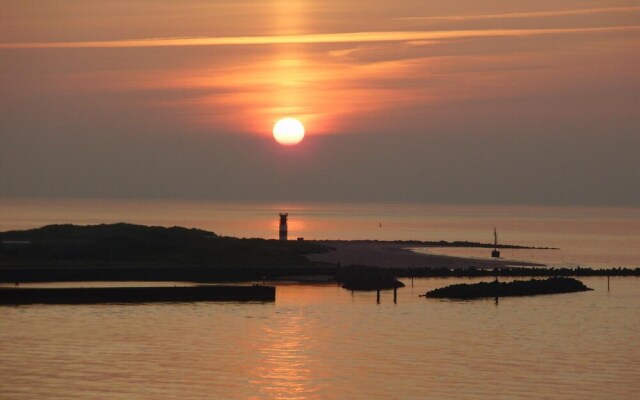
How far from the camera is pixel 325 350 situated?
61.8 meters

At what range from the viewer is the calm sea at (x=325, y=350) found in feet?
161

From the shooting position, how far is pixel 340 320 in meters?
76.1

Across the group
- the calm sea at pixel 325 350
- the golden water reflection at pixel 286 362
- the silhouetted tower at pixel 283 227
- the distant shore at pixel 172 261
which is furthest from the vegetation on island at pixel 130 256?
the silhouetted tower at pixel 283 227

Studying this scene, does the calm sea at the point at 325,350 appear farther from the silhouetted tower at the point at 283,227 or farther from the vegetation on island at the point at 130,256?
the silhouetted tower at the point at 283,227

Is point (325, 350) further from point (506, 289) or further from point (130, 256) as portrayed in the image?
point (130, 256)

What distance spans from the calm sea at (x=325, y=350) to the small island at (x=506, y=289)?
7.69 ft

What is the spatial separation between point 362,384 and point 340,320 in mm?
25225

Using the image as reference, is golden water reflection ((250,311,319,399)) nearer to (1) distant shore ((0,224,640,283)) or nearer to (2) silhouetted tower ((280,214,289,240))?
(1) distant shore ((0,224,640,283))

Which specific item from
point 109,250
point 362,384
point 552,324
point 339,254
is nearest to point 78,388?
point 362,384

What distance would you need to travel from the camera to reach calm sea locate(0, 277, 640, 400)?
48938 millimetres

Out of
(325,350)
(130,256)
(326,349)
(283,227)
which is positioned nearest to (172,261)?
(130,256)

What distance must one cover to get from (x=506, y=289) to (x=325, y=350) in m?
36.7

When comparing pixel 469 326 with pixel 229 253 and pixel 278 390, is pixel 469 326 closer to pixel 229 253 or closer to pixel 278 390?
pixel 278 390

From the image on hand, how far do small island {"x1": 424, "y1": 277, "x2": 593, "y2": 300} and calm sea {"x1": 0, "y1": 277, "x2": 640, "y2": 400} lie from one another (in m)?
2.34
